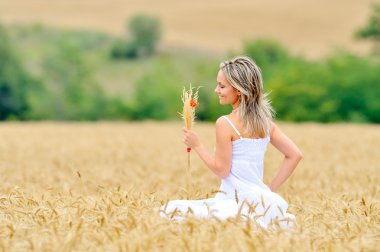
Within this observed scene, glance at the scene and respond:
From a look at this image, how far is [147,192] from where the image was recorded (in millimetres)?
8531

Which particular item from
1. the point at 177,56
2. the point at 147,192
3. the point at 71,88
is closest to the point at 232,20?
the point at 177,56

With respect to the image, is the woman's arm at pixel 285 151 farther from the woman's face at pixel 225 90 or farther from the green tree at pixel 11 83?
the green tree at pixel 11 83

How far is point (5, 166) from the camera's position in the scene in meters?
14.3

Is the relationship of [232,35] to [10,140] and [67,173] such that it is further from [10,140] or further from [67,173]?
[67,173]

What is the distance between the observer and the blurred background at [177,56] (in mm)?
59188

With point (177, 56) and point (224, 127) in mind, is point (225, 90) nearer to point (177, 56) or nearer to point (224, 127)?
point (224, 127)

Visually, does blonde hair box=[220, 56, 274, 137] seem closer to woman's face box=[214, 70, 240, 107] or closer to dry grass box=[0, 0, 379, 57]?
woman's face box=[214, 70, 240, 107]

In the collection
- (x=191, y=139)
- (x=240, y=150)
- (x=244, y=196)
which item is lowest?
(x=244, y=196)

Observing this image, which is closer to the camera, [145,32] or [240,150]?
[240,150]

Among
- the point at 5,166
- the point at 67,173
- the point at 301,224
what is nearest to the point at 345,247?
the point at 301,224

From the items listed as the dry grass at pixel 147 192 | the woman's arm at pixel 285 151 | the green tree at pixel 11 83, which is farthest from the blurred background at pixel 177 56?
the woman's arm at pixel 285 151

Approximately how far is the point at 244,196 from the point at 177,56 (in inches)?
3560

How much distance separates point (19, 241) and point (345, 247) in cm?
222

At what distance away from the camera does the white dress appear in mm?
6367
